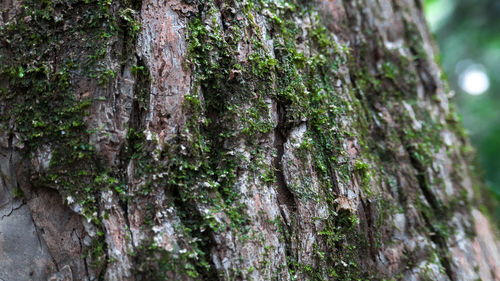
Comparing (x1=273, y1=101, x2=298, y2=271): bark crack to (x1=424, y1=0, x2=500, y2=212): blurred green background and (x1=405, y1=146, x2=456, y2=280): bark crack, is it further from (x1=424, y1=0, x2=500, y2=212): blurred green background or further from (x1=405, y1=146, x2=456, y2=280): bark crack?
(x1=424, y1=0, x2=500, y2=212): blurred green background

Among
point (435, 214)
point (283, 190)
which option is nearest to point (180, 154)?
point (283, 190)

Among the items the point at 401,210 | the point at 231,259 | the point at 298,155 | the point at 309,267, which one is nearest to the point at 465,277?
the point at 401,210

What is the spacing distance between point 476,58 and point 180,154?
7391 mm

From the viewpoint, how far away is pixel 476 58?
6.89m

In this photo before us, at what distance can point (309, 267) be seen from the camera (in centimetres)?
176

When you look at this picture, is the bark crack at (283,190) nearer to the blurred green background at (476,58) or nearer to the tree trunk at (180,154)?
the tree trunk at (180,154)

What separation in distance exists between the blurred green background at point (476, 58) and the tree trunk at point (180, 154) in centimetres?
513

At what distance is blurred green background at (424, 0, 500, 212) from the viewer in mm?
6156

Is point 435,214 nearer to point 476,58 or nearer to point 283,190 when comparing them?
point 283,190

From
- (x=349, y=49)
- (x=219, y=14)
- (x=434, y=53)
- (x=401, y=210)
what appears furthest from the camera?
(x=434, y=53)

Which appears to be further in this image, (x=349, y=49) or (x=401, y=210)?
(x=349, y=49)

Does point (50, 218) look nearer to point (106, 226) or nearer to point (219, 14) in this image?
point (106, 226)

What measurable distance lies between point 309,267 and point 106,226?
40.1 inches

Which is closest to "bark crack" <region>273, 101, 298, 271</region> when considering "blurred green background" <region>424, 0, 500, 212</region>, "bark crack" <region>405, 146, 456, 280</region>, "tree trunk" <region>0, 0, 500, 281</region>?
"tree trunk" <region>0, 0, 500, 281</region>
